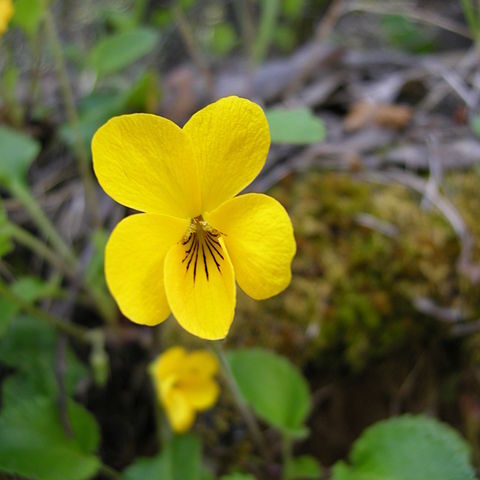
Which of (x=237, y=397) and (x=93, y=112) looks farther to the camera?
(x=93, y=112)

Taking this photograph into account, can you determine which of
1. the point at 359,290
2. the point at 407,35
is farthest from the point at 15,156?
the point at 407,35

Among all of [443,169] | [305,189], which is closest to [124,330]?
[305,189]

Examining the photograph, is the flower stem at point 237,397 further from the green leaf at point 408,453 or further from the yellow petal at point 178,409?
the green leaf at point 408,453

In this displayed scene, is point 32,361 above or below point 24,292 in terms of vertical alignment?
below

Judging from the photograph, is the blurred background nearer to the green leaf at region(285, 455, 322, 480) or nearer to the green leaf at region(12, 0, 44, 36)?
the green leaf at region(12, 0, 44, 36)

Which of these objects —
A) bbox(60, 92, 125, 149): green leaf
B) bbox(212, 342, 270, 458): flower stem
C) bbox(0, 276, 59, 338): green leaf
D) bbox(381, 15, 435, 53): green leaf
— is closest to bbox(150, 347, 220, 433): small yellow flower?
bbox(212, 342, 270, 458): flower stem

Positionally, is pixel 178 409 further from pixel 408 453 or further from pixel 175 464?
pixel 408 453
